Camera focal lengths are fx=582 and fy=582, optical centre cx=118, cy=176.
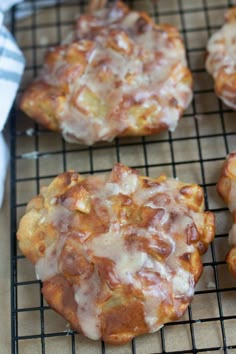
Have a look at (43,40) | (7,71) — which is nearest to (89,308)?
(7,71)

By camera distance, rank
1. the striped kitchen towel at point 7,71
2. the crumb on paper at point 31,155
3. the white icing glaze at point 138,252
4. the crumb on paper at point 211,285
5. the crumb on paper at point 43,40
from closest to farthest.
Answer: the white icing glaze at point 138,252 → the crumb on paper at point 211,285 → the striped kitchen towel at point 7,71 → the crumb on paper at point 31,155 → the crumb on paper at point 43,40

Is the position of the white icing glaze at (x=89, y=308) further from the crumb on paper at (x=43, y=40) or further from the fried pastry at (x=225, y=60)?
the crumb on paper at (x=43, y=40)

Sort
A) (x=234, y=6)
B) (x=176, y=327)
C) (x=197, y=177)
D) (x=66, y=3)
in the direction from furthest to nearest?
(x=66, y=3) → (x=234, y=6) → (x=197, y=177) → (x=176, y=327)

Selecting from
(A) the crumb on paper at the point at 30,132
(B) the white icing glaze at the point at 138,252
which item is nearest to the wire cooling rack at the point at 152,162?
(A) the crumb on paper at the point at 30,132

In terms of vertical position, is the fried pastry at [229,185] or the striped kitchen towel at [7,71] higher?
the striped kitchen towel at [7,71]

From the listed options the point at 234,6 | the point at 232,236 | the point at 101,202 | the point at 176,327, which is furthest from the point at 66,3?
the point at 176,327

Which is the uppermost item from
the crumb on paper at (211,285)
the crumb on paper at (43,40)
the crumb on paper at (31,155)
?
the crumb on paper at (43,40)

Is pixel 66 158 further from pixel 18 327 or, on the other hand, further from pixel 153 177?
pixel 18 327
